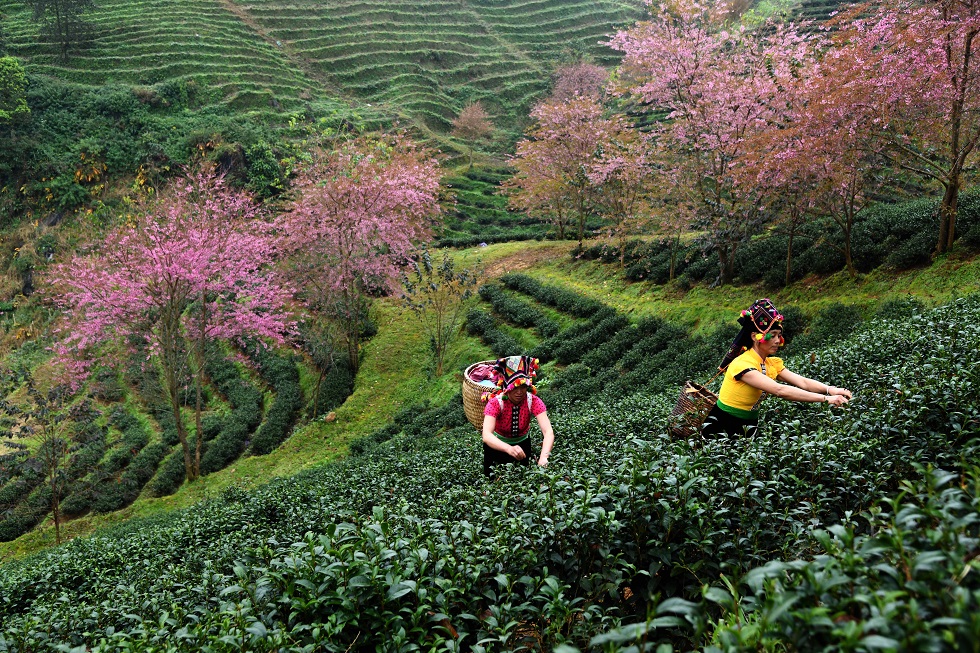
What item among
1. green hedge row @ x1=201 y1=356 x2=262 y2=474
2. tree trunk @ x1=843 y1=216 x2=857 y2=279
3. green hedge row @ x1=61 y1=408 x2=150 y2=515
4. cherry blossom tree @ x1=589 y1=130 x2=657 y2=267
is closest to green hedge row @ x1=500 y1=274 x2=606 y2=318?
cherry blossom tree @ x1=589 y1=130 x2=657 y2=267

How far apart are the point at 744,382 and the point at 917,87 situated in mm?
7914

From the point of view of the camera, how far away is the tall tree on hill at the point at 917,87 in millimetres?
8797

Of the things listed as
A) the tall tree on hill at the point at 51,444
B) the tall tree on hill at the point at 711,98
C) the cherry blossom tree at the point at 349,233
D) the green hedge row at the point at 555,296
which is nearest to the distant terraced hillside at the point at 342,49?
the cherry blossom tree at the point at 349,233

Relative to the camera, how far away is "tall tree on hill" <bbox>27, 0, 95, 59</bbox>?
43875mm

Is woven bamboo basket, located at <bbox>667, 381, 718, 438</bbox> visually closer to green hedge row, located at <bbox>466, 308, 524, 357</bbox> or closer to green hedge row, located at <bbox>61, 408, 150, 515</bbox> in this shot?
green hedge row, located at <bbox>466, 308, 524, 357</bbox>

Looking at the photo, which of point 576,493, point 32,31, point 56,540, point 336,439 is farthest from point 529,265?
point 32,31

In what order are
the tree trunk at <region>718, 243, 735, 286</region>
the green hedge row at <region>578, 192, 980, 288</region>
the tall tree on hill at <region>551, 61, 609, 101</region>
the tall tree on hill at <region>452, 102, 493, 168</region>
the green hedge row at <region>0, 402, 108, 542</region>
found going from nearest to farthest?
the green hedge row at <region>578, 192, 980, 288</region>, the tree trunk at <region>718, 243, 735, 286</region>, the green hedge row at <region>0, 402, 108, 542</region>, the tall tree on hill at <region>452, 102, 493, 168</region>, the tall tree on hill at <region>551, 61, 609, 101</region>

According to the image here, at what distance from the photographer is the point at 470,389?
8938 millimetres

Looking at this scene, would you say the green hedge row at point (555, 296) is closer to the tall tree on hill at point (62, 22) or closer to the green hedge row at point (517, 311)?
the green hedge row at point (517, 311)

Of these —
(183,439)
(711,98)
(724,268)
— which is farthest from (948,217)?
(183,439)

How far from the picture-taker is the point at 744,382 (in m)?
4.49

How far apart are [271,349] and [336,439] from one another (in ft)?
20.8

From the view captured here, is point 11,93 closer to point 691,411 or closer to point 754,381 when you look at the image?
point 691,411

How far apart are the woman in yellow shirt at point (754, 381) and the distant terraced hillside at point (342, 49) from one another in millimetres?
44961
